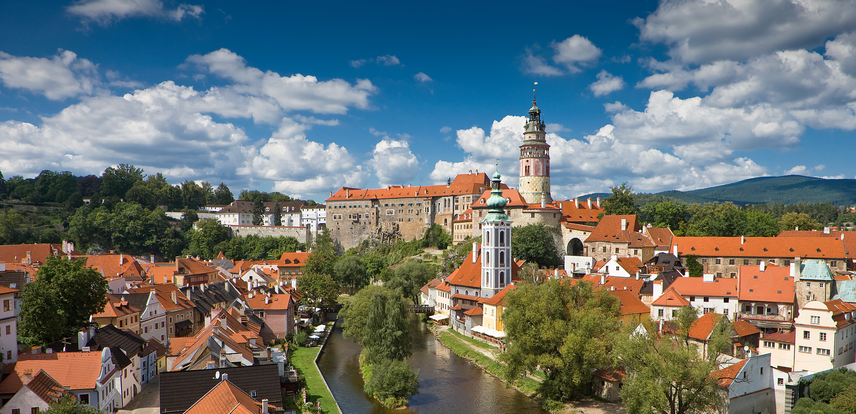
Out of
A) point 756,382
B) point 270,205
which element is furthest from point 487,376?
point 270,205

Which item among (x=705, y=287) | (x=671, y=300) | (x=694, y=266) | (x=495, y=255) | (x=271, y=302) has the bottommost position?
(x=271, y=302)

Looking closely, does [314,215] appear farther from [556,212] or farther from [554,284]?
[554,284]

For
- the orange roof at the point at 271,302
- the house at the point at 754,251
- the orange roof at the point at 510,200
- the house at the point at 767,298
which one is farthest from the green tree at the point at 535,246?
the orange roof at the point at 271,302

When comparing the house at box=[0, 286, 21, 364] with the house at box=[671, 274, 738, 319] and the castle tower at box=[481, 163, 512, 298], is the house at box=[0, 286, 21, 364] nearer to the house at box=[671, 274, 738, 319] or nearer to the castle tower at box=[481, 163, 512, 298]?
the castle tower at box=[481, 163, 512, 298]

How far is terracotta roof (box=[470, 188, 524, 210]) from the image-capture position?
213 feet

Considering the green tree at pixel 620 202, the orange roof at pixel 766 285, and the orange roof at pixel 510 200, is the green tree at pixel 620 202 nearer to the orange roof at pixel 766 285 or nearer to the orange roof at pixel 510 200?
the orange roof at pixel 510 200

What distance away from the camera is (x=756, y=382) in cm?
2364

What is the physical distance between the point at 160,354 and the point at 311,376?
7534 mm

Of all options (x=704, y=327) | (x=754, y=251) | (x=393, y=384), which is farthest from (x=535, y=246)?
(x=393, y=384)

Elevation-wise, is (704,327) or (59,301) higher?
(59,301)

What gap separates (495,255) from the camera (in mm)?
44312

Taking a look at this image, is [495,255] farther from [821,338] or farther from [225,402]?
[225,402]

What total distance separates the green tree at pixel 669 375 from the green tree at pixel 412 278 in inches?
1337

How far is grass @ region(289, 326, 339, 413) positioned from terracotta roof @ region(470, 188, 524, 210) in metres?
33.9
